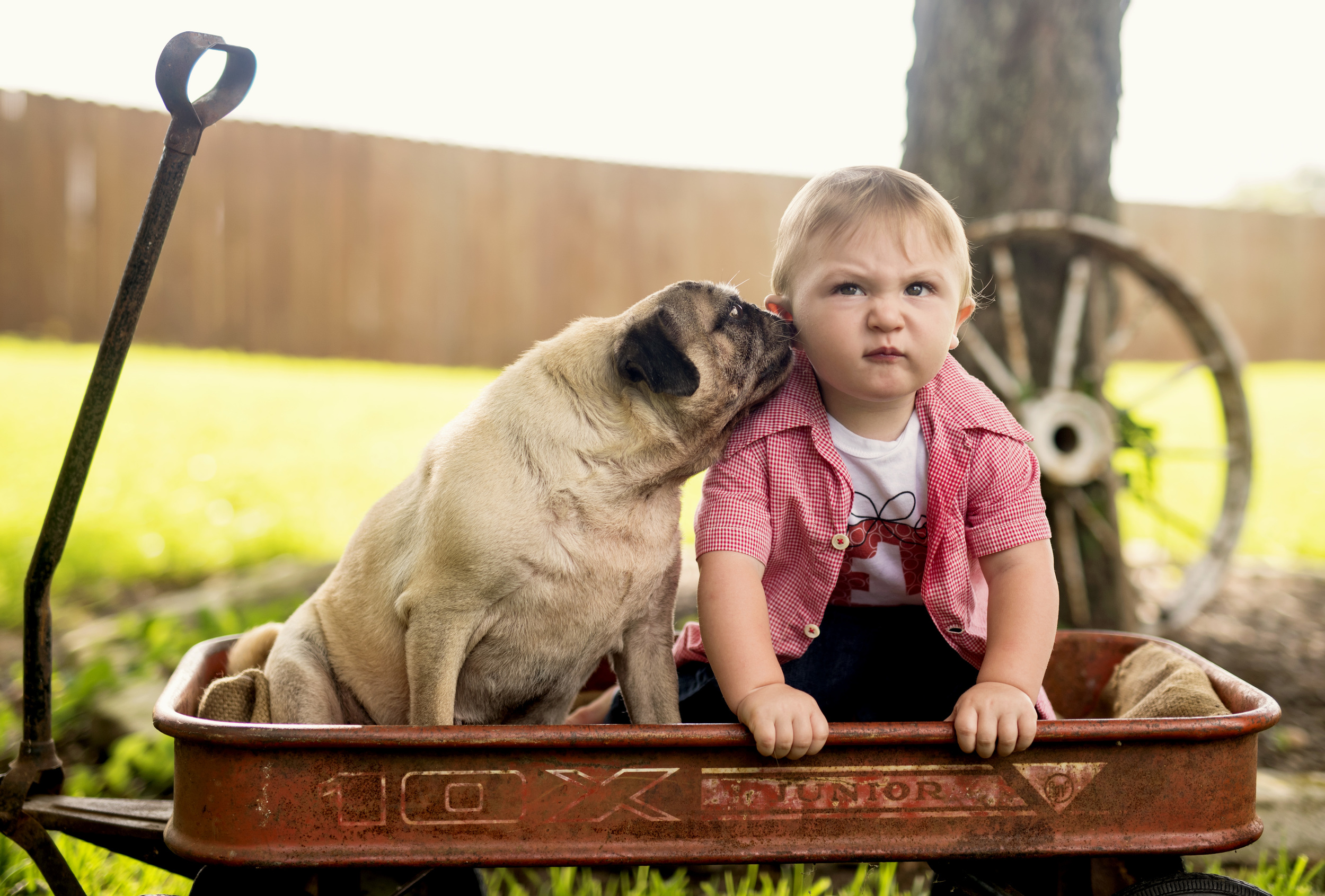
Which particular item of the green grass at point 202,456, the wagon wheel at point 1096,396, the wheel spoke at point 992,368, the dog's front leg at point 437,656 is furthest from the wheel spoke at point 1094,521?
the green grass at point 202,456

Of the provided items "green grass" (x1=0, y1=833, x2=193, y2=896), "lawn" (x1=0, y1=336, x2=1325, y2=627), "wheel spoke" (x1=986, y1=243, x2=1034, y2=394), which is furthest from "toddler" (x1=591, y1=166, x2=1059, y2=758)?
"lawn" (x1=0, y1=336, x2=1325, y2=627)

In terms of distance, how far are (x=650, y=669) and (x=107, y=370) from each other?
1251 mm

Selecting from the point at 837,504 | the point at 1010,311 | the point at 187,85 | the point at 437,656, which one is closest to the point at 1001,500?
the point at 837,504

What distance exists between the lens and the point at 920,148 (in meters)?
4.35

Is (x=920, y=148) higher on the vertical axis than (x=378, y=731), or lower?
higher

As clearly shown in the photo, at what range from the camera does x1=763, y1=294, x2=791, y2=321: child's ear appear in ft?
7.38

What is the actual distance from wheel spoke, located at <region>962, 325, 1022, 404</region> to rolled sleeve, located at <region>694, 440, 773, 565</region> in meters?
2.14

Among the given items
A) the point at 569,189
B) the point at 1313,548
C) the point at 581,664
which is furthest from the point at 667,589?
the point at 569,189

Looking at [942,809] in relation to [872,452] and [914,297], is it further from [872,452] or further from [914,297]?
[914,297]

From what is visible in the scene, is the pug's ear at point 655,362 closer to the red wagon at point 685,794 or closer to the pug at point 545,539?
the pug at point 545,539

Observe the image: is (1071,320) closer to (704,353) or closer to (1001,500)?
(1001,500)

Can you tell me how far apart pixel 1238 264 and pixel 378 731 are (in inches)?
733

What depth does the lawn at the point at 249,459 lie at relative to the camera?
5750mm

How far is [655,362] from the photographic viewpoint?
2.07 m
